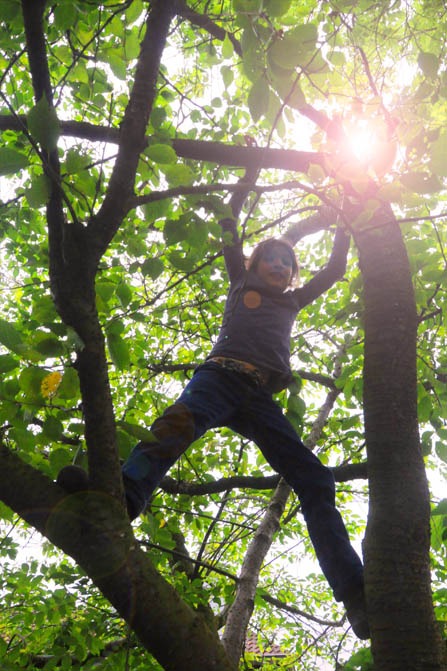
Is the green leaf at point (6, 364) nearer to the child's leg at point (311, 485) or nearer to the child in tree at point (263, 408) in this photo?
the child in tree at point (263, 408)

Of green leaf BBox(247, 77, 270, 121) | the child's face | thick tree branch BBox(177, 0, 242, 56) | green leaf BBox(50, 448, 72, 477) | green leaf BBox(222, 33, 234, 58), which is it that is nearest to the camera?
green leaf BBox(247, 77, 270, 121)

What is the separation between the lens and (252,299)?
9.00ft

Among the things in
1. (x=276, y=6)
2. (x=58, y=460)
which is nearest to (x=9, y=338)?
(x=58, y=460)

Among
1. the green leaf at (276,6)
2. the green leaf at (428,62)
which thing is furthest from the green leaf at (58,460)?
the green leaf at (428,62)

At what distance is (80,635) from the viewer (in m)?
3.19

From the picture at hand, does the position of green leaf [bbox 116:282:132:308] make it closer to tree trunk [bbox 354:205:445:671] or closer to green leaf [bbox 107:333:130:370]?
green leaf [bbox 107:333:130:370]

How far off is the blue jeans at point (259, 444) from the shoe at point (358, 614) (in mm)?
24

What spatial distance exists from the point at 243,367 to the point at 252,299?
0.57 meters

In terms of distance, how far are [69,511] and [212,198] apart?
1.10 metres

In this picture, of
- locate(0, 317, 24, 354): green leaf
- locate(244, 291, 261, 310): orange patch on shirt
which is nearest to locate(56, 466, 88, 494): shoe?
locate(0, 317, 24, 354): green leaf

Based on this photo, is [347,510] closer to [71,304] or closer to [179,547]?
[179,547]

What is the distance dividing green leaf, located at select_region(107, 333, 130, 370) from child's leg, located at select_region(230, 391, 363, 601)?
0.90 meters

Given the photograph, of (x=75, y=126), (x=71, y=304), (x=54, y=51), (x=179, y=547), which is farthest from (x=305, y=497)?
(x=179, y=547)

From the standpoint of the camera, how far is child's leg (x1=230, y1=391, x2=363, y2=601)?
5.73ft
